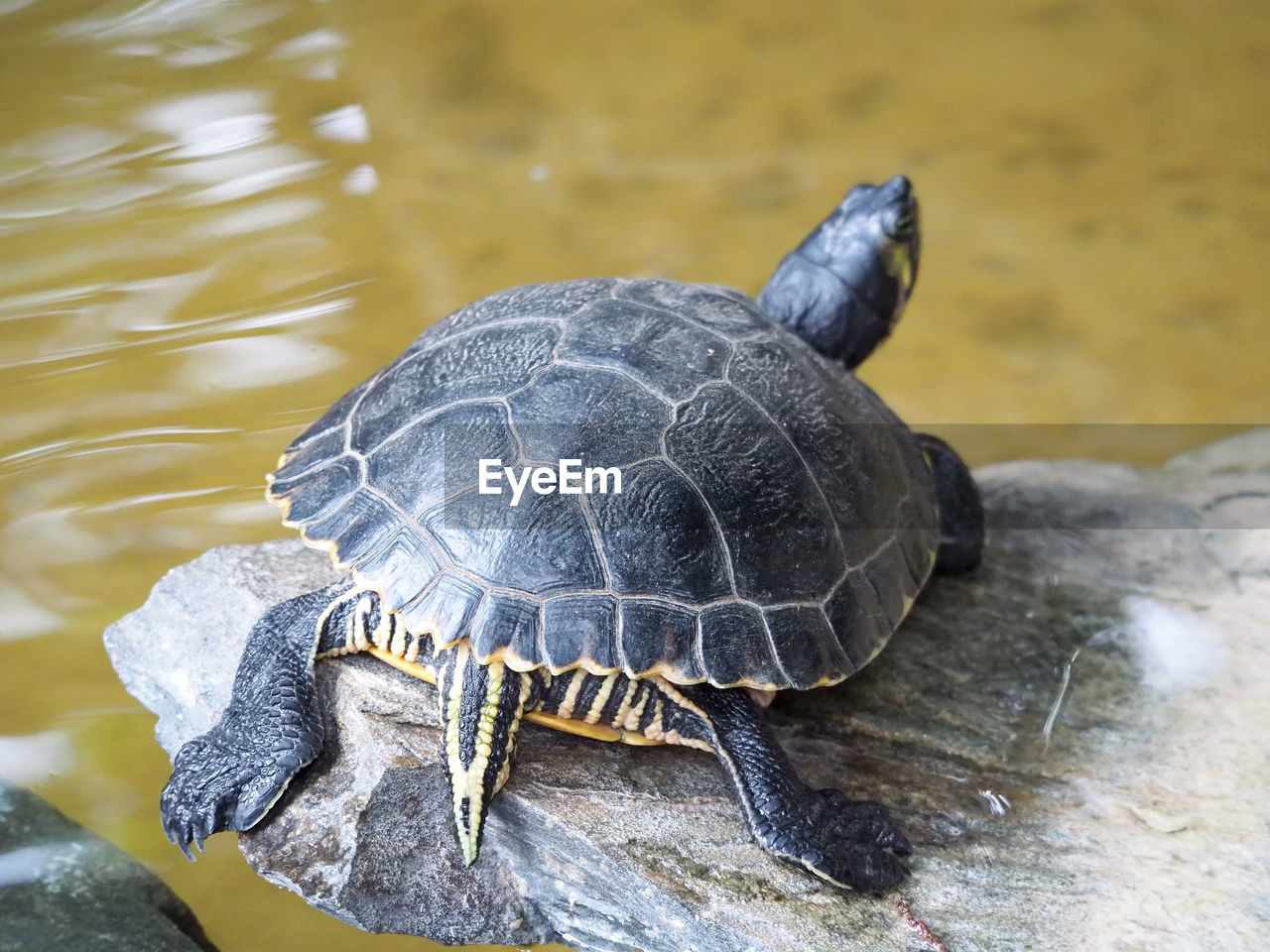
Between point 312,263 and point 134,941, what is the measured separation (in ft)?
8.88

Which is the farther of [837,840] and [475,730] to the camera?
[837,840]

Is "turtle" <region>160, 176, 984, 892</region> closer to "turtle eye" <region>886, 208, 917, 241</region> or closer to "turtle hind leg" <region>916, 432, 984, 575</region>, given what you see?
"turtle hind leg" <region>916, 432, 984, 575</region>

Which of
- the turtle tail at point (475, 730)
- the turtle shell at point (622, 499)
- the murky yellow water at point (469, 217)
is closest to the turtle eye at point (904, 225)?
the turtle shell at point (622, 499)

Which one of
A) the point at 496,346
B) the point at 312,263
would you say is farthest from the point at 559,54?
the point at 496,346

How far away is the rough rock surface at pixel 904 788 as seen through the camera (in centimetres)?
241

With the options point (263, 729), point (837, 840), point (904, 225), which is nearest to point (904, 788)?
point (837, 840)

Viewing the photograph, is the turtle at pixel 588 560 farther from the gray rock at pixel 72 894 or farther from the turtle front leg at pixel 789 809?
the gray rock at pixel 72 894

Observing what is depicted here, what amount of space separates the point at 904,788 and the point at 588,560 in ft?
3.57

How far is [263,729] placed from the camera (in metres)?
2.46

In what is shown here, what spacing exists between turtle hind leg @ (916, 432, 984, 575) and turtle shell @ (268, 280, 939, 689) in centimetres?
48

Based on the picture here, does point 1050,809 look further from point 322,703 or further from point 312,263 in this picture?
point 312,263

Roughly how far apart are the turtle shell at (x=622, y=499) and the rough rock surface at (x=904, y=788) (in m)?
0.38

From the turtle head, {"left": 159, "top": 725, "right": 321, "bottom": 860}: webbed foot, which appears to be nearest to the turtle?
{"left": 159, "top": 725, "right": 321, "bottom": 860}: webbed foot

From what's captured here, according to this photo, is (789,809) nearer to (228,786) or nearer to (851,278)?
(228,786)
